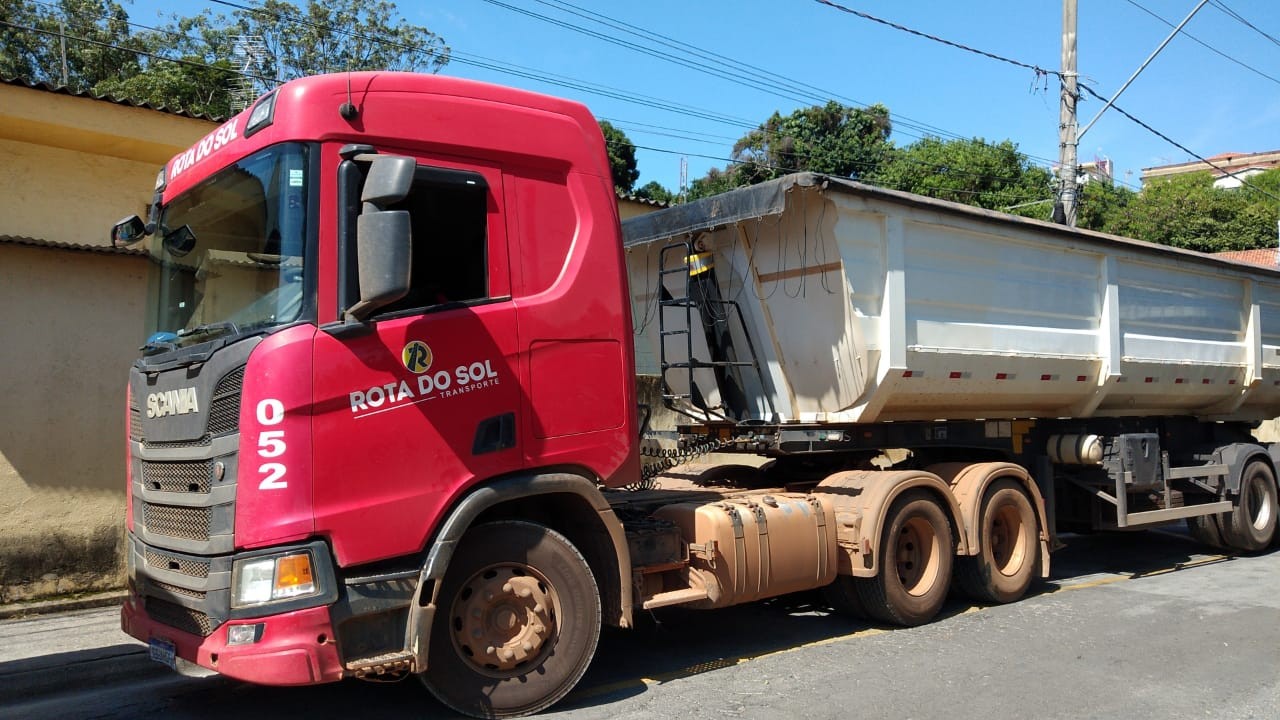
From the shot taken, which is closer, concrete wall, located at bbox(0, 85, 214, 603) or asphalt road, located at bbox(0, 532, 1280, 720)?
asphalt road, located at bbox(0, 532, 1280, 720)

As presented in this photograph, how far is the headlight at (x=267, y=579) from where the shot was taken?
13.8 feet

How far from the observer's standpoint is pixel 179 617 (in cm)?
456

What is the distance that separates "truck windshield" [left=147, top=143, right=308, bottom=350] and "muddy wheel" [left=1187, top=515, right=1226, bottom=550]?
32.3 feet

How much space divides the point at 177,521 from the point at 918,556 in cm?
507

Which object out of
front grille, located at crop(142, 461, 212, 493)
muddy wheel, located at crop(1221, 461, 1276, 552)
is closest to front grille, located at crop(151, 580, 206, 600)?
front grille, located at crop(142, 461, 212, 493)

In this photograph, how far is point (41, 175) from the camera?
29.6 feet

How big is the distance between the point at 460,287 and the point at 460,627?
167cm

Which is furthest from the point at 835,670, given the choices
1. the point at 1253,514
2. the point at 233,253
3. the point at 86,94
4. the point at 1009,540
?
the point at 86,94

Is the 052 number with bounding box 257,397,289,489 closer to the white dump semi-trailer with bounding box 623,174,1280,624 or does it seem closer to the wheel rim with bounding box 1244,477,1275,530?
the white dump semi-trailer with bounding box 623,174,1280,624

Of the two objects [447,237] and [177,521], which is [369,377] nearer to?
[447,237]

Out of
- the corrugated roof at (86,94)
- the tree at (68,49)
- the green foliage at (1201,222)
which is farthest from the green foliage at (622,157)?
the corrugated roof at (86,94)

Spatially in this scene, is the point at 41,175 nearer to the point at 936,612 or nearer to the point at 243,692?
the point at 243,692

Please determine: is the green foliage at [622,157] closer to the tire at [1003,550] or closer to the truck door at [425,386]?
the tire at [1003,550]

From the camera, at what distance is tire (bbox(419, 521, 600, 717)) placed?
4.71 meters
